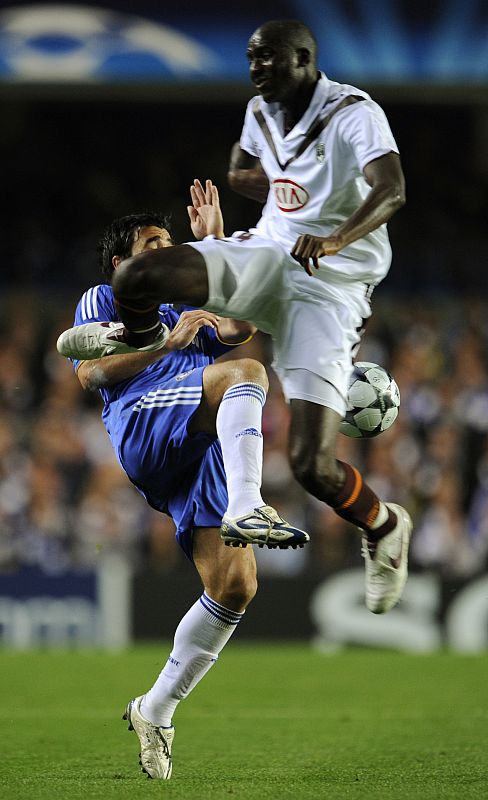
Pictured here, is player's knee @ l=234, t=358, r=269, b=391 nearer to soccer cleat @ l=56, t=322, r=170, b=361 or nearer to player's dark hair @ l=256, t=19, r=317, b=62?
soccer cleat @ l=56, t=322, r=170, b=361

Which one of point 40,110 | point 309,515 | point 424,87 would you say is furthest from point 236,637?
point 40,110

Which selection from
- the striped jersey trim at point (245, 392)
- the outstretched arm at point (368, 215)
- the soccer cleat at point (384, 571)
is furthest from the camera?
the striped jersey trim at point (245, 392)

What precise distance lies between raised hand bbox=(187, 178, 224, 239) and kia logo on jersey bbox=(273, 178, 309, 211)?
35 cm

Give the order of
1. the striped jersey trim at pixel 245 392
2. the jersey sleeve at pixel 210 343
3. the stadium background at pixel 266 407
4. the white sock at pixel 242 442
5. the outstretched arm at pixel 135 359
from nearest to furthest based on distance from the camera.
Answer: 1. the white sock at pixel 242 442
2. the striped jersey trim at pixel 245 392
3. the outstretched arm at pixel 135 359
4. the jersey sleeve at pixel 210 343
5. the stadium background at pixel 266 407

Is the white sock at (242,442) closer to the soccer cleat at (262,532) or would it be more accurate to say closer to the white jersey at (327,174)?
the soccer cleat at (262,532)

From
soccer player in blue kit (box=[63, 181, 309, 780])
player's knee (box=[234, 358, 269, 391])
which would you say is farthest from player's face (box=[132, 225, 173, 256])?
player's knee (box=[234, 358, 269, 391])

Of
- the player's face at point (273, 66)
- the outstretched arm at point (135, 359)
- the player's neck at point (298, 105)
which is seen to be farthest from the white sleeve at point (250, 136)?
the outstretched arm at point (135, 359)


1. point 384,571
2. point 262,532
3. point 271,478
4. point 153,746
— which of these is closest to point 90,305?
point 262,532

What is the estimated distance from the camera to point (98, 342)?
4.99 metres

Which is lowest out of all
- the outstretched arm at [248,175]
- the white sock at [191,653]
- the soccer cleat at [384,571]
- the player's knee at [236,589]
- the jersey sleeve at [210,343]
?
the white sock at [191,653]

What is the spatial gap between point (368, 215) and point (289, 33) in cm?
84

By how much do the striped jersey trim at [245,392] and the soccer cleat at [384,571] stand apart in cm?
72

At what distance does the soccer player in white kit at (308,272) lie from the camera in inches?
189

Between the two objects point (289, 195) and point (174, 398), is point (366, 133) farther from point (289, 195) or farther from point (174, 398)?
point (174, 398)
